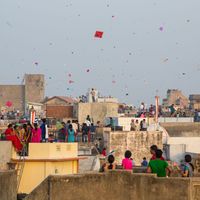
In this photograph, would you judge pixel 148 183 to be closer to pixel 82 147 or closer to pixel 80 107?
pixel 82 147

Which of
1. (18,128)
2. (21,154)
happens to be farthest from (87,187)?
(18,128)

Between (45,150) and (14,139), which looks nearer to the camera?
(45,150)

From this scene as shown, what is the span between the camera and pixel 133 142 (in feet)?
131

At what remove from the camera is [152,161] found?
52.4 ft

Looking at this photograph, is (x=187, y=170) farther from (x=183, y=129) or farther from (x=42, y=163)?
(x=183, y=129)

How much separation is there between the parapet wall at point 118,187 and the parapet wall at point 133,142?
2330 centimetres

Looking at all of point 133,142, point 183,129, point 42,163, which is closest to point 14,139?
point 42,163

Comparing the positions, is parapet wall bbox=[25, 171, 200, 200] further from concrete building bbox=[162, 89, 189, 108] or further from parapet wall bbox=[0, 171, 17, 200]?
concrete building bbox=[162, 89, 189, 108]

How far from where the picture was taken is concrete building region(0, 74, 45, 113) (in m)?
95.8

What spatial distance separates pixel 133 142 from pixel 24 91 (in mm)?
59015

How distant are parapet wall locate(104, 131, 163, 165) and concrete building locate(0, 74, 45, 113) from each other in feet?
184

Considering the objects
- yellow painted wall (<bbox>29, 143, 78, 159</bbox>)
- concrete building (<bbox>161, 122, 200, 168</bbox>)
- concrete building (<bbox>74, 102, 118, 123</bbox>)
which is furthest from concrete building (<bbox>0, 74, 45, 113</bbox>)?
yellow painted wall (<bbox>29, 143, 78, 159</bbox>)

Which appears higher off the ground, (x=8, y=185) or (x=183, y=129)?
(x=183, y=129)

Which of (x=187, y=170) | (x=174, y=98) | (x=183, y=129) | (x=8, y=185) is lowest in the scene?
(x=8, y=185)
